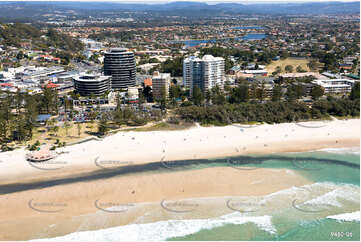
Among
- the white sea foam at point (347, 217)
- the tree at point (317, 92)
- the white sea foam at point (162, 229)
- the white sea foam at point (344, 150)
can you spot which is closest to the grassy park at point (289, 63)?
the tree at point (317, 92)

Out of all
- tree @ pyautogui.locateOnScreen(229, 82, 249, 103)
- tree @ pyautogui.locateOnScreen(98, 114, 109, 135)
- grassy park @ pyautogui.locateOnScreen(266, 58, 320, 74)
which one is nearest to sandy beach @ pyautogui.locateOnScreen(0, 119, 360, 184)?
tree @ pyautogui.locateOnScreen(98, 114, 109, 135)

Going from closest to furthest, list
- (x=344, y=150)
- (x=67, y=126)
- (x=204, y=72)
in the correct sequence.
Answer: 1. (x=344, y=150)
2. (x=67, y=126)
3. (x=204, y=72)

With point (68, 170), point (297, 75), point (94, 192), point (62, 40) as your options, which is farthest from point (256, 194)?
point (62, 40)

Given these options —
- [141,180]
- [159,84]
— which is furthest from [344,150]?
[159,84]

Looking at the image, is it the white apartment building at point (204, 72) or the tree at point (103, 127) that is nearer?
the tree at point (103, 127)

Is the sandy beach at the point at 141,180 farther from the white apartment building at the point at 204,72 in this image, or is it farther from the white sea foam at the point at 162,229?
the white apartment building at the point at 204,72

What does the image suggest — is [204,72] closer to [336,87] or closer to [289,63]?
[336,87]
